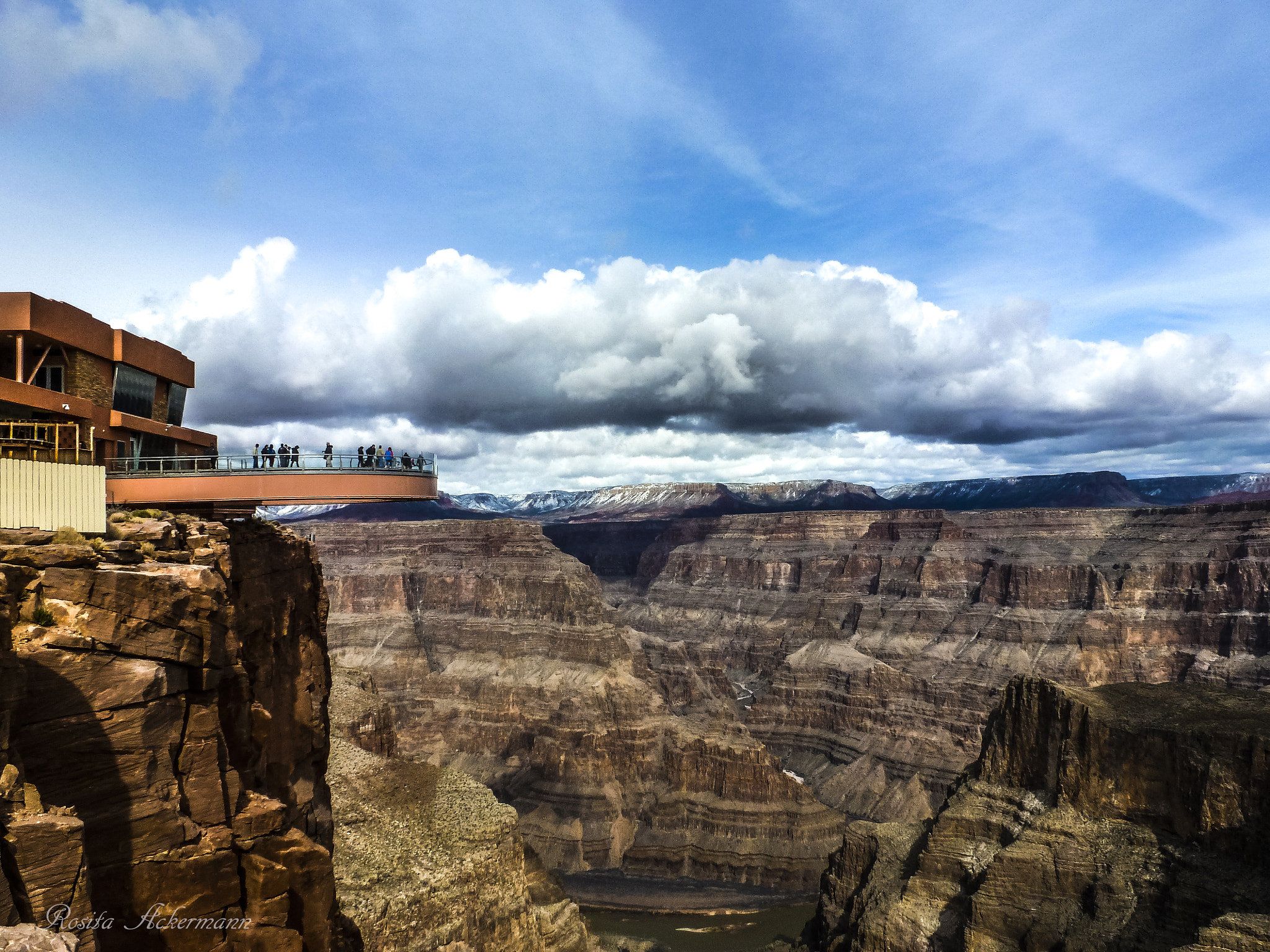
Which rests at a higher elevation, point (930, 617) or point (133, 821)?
point (133, 821)

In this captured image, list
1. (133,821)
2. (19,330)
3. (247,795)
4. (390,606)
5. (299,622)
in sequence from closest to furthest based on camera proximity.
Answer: (133,821) → (247,795) → (19,330) → (299,622) → (390,606)

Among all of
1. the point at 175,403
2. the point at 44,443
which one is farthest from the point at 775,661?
the point at 44,443

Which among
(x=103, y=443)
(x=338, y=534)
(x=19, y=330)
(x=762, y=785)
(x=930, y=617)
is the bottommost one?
(x=762, y=785)

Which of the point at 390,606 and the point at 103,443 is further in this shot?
the point at 390,606

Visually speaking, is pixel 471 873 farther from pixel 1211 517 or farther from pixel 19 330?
pixel 1211 517

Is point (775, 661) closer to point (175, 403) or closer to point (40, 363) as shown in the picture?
point (175, 403)

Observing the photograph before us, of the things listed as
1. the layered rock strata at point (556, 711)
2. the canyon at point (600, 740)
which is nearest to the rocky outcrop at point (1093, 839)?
the canyon at point (600, 740)

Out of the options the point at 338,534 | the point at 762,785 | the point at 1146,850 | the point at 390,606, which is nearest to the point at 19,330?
the point at 1146,850

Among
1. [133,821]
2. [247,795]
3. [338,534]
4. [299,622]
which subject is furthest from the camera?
[338,534]
